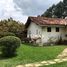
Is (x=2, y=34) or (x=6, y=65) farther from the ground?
(x=2, y=34)

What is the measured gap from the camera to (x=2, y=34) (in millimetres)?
29000

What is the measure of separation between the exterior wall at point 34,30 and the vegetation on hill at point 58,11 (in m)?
19.0

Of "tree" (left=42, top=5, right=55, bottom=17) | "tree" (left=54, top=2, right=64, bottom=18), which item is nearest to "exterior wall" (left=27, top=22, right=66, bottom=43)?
"tree" (left=54, top=2, right=64, bottom=18)

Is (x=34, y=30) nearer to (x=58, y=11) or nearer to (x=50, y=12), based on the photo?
(x=58, y=11)

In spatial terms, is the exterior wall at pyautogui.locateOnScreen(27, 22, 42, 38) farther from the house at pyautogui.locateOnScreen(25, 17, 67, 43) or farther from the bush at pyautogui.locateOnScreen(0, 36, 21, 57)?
the bush at pyautogui.locateOnScreen(0, 36, 21, 57)

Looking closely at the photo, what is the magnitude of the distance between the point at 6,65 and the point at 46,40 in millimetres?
15438

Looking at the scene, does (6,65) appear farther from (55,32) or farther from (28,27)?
Answer: (28,27)

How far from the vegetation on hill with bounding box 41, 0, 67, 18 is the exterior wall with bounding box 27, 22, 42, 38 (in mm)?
19004

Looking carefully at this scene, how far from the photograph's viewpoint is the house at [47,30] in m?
28.7

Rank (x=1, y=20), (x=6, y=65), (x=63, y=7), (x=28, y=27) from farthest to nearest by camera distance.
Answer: (x=63, y=7) < (x=1, y=20) < (x=28, y=27) < (x=6, y=65)

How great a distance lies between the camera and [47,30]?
95.4 feet

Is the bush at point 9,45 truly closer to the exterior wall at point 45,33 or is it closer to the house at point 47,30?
the house at point 47,30

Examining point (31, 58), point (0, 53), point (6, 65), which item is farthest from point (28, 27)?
point (6, 65)

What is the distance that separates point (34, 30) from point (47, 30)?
2780mm
